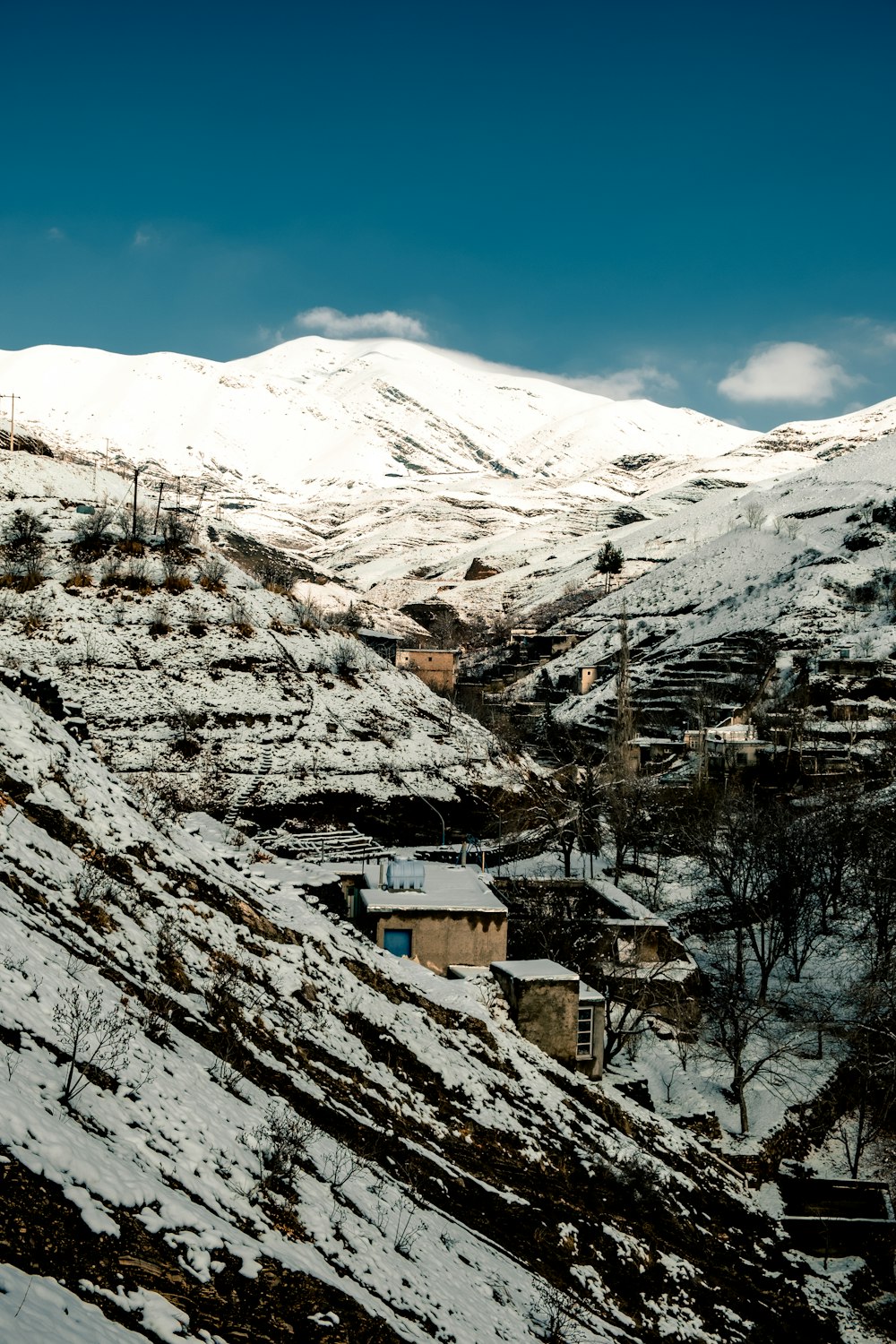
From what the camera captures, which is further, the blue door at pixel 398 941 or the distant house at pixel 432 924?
the distant house at pixel 432 924

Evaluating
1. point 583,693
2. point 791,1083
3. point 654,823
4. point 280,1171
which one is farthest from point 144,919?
point 583,693

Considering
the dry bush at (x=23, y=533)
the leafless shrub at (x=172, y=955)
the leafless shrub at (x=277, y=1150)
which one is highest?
the dry bush at (x=23, y=533)

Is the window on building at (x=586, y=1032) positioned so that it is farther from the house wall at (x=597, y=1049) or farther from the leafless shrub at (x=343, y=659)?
the leafless shrub at (x=343, y=659)

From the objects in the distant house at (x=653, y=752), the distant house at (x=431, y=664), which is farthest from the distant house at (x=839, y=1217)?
the distant house at (x=431, y=664)

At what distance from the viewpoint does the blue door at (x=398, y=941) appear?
71.1ft

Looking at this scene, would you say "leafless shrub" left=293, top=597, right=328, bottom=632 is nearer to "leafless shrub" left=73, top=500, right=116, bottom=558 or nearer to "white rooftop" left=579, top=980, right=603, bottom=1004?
"leafless shrub" left=73, top=500, right=116, bottom=558

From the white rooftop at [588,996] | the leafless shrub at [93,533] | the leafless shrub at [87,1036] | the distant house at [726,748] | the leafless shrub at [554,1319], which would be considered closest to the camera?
the leafless shrub at [87,1036]

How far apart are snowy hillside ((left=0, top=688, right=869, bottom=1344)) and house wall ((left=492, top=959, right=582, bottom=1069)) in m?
1.19

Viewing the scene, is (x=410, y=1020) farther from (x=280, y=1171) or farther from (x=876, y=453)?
(x=876, y=453)

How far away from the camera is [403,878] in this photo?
76.2 feet

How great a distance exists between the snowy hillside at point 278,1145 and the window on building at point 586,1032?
2.27m

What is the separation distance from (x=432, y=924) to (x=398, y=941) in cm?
93

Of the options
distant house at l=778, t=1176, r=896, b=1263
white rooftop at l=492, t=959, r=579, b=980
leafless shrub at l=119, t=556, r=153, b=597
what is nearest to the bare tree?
distant house at l=778, t=1176, r=896, b=1263

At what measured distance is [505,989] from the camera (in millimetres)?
19469
